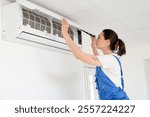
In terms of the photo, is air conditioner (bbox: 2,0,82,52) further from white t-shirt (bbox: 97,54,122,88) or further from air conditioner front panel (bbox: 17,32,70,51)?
white t-shirt (bbox: 97,54,122,88)

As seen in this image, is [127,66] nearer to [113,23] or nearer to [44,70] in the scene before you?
[113,23]

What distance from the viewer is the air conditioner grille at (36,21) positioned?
2219 mm

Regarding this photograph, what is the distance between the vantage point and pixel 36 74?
240 centimetres

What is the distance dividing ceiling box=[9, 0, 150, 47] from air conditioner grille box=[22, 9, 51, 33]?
0.14 meters

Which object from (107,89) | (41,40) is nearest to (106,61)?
(107,89)

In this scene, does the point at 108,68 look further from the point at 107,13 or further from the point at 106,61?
the point at 107,13

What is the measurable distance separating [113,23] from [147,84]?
181cm

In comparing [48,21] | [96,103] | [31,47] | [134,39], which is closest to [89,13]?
[48,21]

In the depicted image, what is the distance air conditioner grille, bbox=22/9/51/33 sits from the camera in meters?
2.22

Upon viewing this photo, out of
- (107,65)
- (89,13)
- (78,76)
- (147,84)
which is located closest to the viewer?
(107,65)

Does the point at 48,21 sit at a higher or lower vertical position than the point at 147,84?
higher

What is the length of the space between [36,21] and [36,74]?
52 centimetres

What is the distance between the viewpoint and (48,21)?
97.3 inches

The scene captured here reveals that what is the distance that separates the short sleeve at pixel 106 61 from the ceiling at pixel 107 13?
71cm
